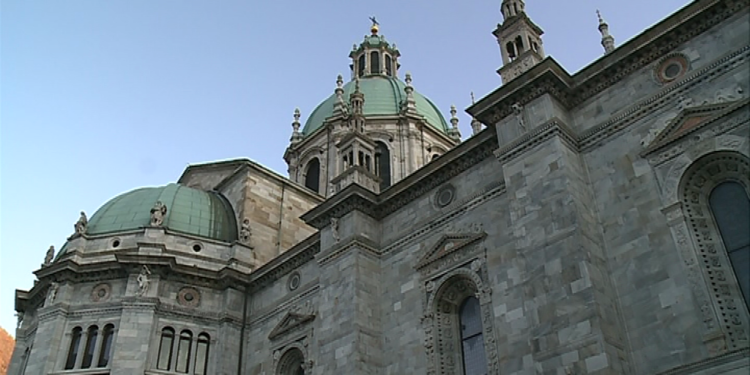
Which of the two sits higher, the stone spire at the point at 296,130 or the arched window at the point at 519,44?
the stone spire at the point at 296,130

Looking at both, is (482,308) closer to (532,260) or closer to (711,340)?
(532,260)

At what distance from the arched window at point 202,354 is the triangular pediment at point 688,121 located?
18.0 m

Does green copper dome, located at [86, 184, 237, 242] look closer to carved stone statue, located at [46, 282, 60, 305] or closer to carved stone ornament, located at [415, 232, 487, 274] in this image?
carved stone statue, located at [46, 282, 60, 305]

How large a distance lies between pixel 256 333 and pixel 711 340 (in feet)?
58.2

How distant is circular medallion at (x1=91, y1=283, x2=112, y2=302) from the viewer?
26.5 meters

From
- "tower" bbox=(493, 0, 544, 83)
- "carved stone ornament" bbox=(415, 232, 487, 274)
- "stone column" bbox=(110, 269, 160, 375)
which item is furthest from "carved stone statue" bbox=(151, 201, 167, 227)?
"tower" bbox=(493, 0, 544, 83)

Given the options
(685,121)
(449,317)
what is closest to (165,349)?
(449,317)

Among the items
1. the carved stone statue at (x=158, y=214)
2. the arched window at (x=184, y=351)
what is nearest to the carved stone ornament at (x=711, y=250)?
the arched window at (x=184, y=351)

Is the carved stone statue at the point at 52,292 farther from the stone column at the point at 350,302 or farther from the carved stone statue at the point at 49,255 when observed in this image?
the stone column at the point at 350,302

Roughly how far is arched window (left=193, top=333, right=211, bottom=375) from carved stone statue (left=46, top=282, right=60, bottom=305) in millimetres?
5816

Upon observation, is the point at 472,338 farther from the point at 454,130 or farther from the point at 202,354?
the point at 454,130

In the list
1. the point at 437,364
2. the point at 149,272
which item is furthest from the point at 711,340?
the point at 149,272

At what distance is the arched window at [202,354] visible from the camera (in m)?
26.0

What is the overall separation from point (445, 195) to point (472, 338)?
4.56m
